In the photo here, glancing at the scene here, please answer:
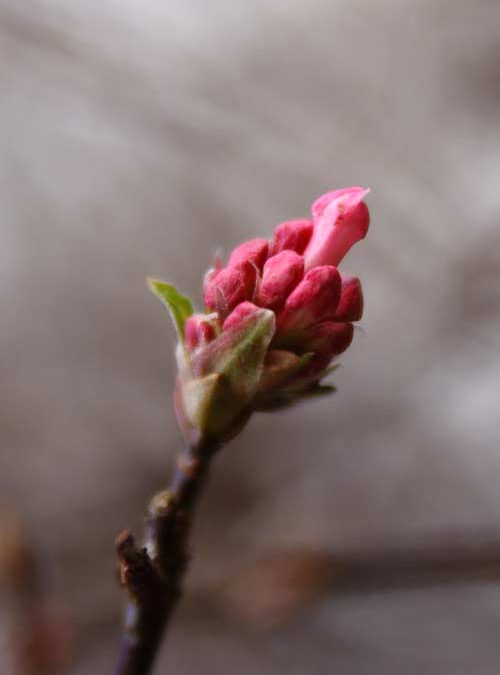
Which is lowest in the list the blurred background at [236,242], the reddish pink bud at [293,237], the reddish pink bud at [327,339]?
the reddish pink bud at [327,339]

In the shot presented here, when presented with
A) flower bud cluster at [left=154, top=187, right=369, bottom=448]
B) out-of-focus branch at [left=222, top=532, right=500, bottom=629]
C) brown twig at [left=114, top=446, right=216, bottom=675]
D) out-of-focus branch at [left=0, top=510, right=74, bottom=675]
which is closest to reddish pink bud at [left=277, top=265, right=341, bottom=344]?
flower bud cluster at [left=154, top=187, right=369, bottom=448]

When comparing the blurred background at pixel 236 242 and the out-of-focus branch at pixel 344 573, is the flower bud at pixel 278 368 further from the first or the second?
the blurred background at pixel 236 242

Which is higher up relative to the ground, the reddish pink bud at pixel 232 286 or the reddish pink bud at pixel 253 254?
the reddish pink bud at pixel 253 254

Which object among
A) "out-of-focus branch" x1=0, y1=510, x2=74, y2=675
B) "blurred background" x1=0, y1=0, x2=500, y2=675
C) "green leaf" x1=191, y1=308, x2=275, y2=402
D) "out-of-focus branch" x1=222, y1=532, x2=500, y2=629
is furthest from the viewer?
"blurred background" x1=0, y1=0, x2=500, y2=675

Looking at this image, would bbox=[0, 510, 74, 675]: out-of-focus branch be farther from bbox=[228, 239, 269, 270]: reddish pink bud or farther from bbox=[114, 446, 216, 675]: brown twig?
bbox=[228, 239, 269, 270]: reddish pink bud

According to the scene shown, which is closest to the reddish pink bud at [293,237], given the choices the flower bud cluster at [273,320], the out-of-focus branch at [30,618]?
the flower bud cluster at [273,320]

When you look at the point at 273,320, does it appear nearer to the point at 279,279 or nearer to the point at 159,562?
the point at 279,279

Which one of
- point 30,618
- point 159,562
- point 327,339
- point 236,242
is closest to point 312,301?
point 327,339
